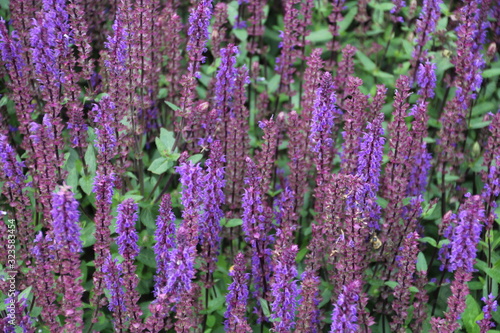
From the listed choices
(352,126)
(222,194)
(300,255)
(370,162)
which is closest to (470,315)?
(300,255)

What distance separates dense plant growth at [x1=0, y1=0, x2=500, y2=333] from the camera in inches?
171

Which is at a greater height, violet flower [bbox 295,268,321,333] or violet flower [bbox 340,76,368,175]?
violet flower [bbox 340,76,368,175]

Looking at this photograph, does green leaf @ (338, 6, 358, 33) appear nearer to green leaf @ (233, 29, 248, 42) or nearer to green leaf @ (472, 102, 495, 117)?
green leaf @ (233, 29, 248, 42)

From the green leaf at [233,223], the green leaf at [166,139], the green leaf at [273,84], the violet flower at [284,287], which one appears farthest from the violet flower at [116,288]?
the green leaf at [273,84]

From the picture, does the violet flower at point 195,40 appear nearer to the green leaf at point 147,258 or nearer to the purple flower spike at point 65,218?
the green leaf at point 147,258

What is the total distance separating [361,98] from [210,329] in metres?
2.07

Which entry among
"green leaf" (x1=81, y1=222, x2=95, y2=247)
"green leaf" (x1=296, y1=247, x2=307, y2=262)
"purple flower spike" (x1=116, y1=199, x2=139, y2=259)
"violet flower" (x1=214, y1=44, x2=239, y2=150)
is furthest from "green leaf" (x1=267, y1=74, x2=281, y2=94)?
"purple flower spike" (x1=116, y1=199, x2=139, y2=259)

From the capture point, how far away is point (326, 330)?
547 cm

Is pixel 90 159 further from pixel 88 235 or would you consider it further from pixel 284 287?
pixel 284 287

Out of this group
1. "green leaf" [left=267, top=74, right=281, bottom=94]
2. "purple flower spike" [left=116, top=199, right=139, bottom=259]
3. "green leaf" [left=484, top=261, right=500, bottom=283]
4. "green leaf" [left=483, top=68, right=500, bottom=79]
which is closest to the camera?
"purple flower spike" [left=116, top=199, right=139, bottom=259]

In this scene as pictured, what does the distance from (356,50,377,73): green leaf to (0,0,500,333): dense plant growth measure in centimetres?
56

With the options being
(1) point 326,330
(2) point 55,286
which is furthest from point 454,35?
(2) point 55,286

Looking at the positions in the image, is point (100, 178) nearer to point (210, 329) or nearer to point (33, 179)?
point (33, 179)

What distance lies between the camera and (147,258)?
17.3 ft
